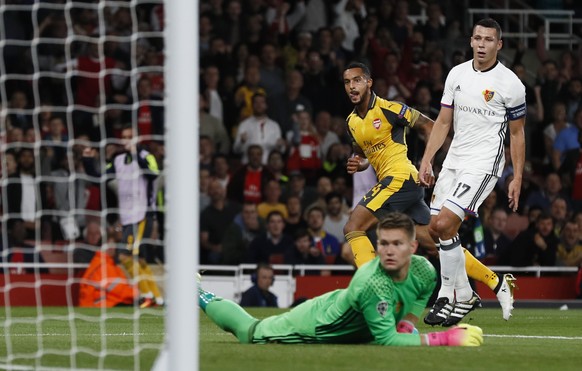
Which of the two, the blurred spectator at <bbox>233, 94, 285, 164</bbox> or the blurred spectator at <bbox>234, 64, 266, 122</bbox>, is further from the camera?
the blurred spectator at <bbox>234, 64, 266, 122</bbox>

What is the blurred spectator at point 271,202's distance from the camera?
17812 mm

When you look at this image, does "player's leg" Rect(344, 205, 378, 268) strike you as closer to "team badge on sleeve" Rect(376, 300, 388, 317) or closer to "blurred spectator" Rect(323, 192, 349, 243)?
"team badge on sleeve" Rect(376, 300, 388, 317)

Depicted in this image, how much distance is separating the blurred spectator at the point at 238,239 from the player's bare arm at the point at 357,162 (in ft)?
17.0

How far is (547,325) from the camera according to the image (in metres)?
12.0

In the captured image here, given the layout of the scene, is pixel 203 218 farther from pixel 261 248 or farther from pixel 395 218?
pixel 395 218

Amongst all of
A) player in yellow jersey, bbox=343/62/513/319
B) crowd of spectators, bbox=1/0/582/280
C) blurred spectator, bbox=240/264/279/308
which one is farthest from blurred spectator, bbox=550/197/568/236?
player in yellow jersey, bbox=343/62/513/319

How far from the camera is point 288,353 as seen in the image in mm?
7754

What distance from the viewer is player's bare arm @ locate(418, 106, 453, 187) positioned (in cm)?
1064

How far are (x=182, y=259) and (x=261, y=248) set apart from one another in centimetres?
1116

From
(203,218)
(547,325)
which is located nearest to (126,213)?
(203,218)

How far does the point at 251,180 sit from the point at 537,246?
3966mm

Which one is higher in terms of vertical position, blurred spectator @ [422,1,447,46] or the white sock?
blurred spectator @ [422,1,447,46]

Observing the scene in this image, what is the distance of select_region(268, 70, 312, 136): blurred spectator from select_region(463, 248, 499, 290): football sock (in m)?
7.55

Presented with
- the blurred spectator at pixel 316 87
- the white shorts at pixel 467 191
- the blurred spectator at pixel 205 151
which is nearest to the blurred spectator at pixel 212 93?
the blurred spectator at pixel 205 151
